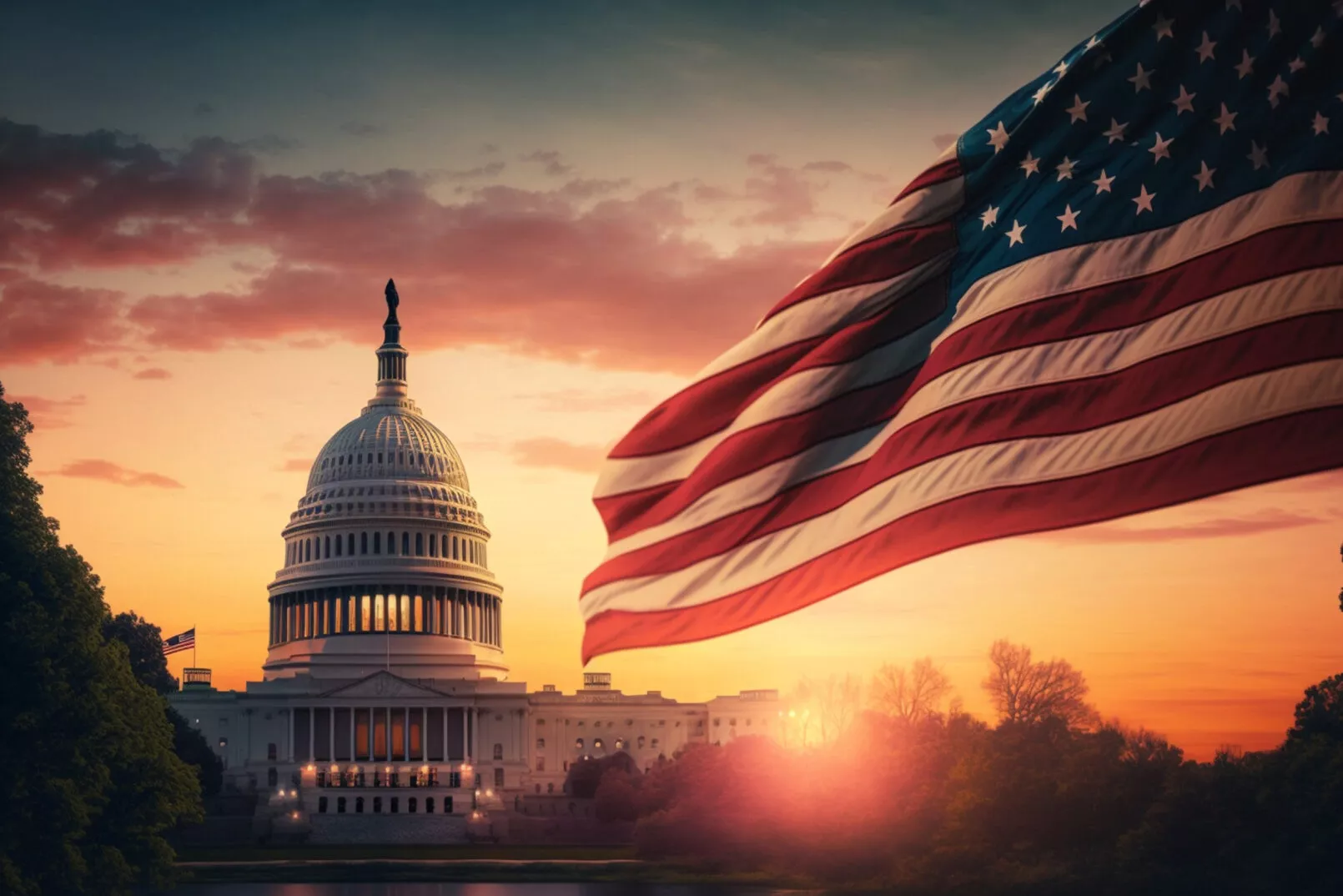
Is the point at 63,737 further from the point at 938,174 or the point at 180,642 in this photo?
the point at 180,642

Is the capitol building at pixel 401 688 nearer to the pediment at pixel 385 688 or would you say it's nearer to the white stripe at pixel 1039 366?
the pediment at pixel 385 688

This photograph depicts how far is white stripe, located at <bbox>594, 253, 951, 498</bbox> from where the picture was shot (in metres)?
12.9

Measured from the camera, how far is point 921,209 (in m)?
12.9

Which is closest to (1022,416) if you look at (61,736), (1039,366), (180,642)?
(1039,366)

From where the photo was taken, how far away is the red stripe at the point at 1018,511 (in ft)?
36.0

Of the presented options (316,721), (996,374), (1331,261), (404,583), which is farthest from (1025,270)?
(404,583)

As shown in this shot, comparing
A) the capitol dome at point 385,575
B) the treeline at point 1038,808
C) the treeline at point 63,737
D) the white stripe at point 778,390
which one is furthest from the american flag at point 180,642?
the white stripe at point 778,390

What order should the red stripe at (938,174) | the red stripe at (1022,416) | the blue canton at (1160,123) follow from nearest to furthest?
the red stripe at (1022,416) → the blue canton at (1160,123) → the red stripe at (938,174)

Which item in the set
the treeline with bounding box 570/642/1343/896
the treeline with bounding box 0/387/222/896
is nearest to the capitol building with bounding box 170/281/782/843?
the treeline with bounding box 570/642/1343/896

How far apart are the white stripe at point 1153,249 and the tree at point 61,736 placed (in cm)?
4258

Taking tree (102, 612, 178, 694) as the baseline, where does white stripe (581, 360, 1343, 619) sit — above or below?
below

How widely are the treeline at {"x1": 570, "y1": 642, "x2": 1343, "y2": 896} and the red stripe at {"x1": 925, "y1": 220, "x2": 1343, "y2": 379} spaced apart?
155 ft

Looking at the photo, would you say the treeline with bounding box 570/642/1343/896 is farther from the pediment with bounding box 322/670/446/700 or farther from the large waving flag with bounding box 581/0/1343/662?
the pediment with bounding box 322/670/446/700

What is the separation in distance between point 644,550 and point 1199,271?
424 cm
